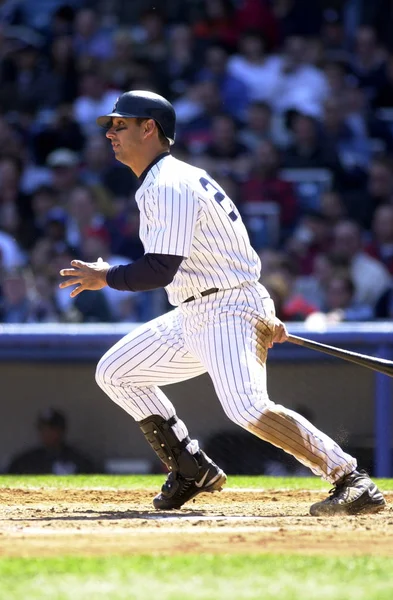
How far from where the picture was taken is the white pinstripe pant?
4453 mm

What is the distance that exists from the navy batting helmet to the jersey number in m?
0.26

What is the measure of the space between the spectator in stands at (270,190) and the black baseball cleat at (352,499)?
526 cm

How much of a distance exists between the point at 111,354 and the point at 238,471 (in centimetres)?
246

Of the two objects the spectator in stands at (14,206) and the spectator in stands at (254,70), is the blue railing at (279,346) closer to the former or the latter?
the spectator in stands at (14,206)

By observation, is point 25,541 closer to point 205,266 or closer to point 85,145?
point 205,266

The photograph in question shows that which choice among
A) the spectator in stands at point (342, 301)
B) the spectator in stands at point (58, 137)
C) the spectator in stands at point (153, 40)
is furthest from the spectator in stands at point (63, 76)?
the spectator in stands at point (342, 301)

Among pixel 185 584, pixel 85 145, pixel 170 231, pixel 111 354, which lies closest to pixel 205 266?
pixel 170 231

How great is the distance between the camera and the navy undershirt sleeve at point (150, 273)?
4.35 meters

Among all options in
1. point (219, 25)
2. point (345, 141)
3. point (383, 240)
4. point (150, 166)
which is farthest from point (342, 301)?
point (219, 25)

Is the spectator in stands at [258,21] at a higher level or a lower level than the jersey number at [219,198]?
higher

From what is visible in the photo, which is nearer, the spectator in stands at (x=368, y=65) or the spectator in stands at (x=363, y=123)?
the spectator in stands at (x=363, y=123)

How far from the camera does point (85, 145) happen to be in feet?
35.6

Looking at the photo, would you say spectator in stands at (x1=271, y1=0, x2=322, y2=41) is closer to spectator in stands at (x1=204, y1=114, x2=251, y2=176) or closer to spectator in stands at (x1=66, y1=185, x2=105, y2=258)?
spectator in stands at (x1=204, y1=114, x2=251, y2=176)

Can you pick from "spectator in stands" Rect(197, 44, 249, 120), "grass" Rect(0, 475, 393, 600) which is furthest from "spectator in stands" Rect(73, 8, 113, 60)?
"grass" Rect(0, 475, 393, 600)
